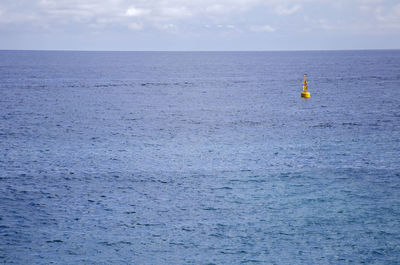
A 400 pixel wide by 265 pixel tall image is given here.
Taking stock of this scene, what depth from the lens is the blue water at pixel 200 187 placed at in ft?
96.7

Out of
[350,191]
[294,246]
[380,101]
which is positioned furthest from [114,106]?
[294,246]

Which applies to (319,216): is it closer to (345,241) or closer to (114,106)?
(345,241)

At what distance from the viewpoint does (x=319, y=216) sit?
34.3 meters

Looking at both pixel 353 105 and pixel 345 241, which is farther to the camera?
pixel 353 105

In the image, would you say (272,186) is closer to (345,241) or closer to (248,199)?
(248,199)

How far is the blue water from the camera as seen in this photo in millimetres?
29484

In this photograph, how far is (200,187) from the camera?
41969 millimetres

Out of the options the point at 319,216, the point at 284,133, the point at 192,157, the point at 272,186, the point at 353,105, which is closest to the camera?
the point at 319,216

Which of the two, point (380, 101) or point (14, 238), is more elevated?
point (380, 101)

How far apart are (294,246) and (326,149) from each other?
27461 mm

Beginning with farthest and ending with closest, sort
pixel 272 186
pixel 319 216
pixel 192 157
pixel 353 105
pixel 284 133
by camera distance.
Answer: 1. pixel 353 105
2. pixel 284 133
3. pixel 192 157
4. pixel 272 186
5. pixel 319 216

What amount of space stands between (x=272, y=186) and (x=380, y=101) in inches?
2505

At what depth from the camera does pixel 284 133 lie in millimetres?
65375

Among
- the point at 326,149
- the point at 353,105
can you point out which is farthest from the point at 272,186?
the point at 353,105
